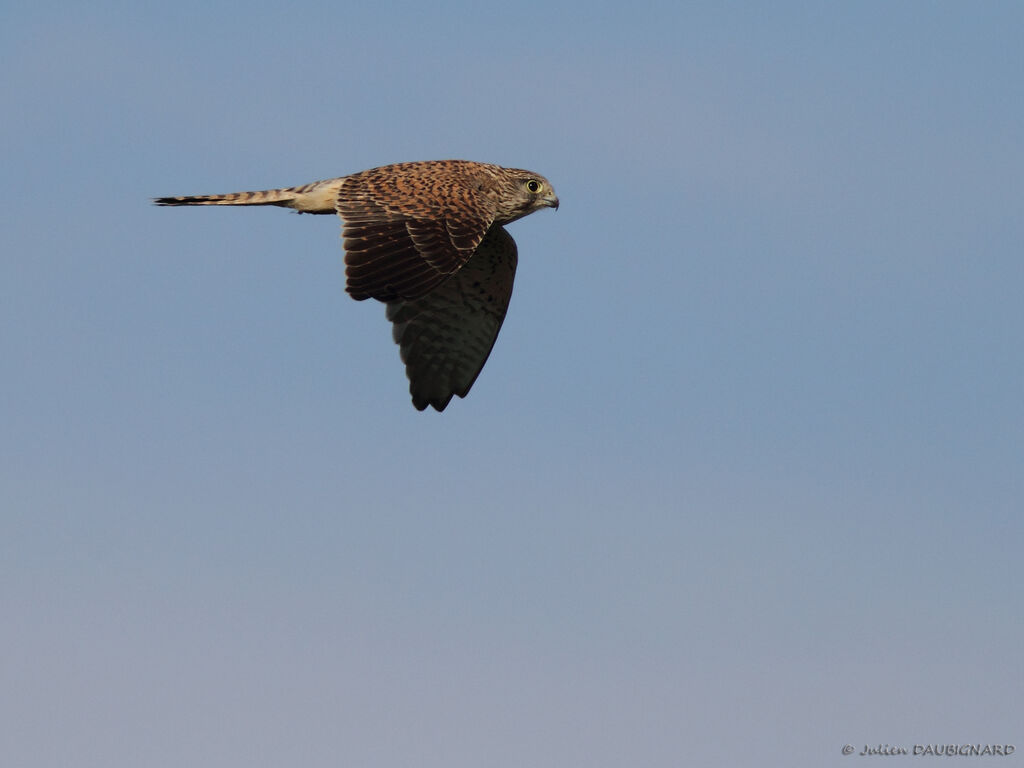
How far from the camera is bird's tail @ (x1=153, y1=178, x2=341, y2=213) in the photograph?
1978cm

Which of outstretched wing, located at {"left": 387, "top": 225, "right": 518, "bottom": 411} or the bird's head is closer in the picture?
the bird's head

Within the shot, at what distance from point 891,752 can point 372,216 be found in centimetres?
757

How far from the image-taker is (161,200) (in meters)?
20.1

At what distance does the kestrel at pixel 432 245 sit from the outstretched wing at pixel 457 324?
1 centimetres

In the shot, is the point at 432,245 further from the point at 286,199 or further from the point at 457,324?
the point at 457,324

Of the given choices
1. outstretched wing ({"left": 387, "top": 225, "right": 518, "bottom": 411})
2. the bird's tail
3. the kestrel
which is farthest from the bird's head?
the bird's tail

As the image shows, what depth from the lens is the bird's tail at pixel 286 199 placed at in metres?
19.8

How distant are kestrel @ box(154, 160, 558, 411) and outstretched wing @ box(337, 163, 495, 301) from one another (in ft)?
0.04

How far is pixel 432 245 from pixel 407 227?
367mm

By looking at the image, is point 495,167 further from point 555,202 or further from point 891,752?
point 891,752

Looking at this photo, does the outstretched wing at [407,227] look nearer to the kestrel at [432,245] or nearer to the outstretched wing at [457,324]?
the kestrel at [432,245]

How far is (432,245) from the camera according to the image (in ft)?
59.6

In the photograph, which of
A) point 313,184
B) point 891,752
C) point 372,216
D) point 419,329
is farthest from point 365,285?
point 891,752

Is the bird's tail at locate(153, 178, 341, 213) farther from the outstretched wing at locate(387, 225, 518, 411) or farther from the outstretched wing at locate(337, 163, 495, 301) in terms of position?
the outstretched wing at locate(387, 225, 518, 411)
